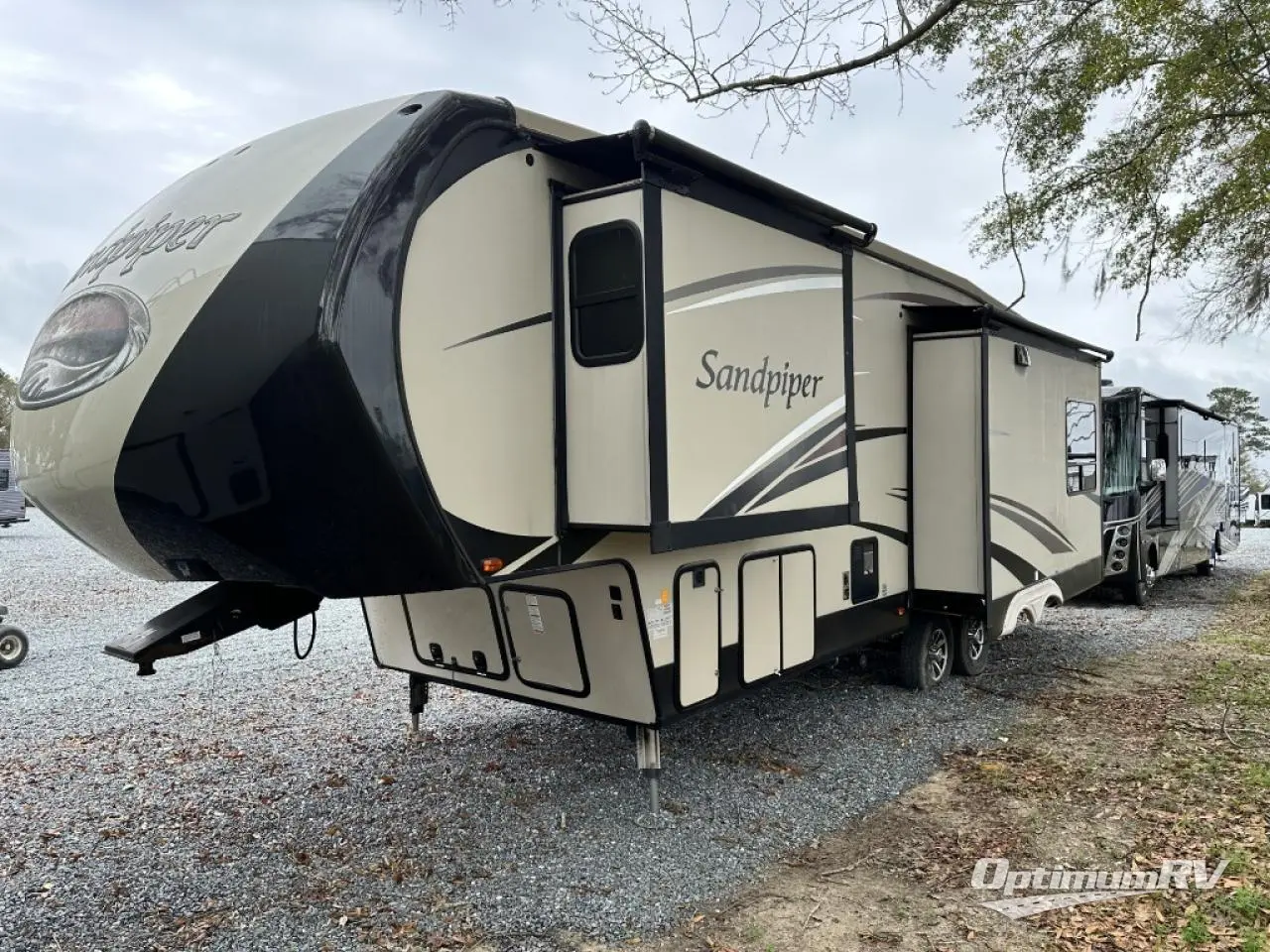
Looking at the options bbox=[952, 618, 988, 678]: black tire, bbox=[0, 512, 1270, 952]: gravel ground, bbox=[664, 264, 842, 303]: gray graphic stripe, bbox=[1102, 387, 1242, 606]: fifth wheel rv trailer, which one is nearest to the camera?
bbox=[0, 512, 1270, 952]: gravel ground

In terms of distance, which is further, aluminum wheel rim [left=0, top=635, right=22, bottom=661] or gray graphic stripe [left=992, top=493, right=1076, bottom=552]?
aluminum wheel rim [left=0, top=635, right=22, bottom=661]

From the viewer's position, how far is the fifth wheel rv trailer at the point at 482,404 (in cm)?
275

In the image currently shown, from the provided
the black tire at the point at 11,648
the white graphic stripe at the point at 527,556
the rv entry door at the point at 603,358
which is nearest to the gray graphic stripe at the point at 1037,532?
the rv entry door at the point at 603,358

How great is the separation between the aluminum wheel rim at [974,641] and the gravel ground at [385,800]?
0.85 feet

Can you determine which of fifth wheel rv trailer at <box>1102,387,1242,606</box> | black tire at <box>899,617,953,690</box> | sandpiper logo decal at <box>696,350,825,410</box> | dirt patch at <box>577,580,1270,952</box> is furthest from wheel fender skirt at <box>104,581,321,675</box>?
fifth wheel rv trailer at <box>1102,387,1242,606</box>

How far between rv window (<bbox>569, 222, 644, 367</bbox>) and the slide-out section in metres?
0.90

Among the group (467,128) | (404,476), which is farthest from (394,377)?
(467,128)

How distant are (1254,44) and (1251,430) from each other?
46.7m

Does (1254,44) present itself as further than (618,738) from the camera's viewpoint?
Yes

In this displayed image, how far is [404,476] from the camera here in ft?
9.23

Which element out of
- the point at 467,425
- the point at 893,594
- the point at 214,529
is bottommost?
the point at 893,594

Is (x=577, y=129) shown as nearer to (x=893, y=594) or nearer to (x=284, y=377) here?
(x=284, y=377)

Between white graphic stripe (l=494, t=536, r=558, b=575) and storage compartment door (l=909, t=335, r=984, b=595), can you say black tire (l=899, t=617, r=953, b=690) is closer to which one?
storage compartment door (l=909, t=335, r=984, b=595)

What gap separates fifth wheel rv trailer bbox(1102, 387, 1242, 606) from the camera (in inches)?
380
